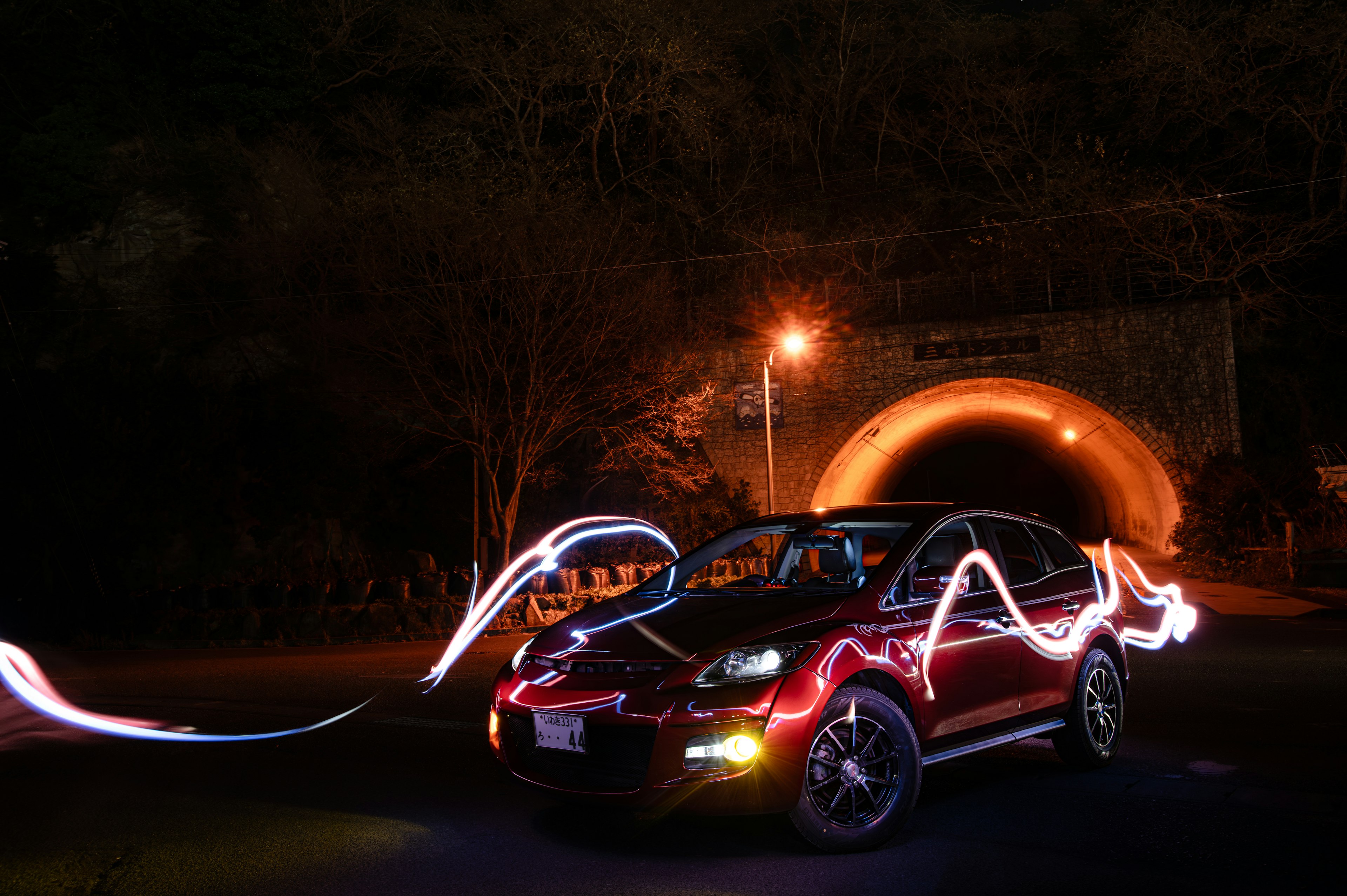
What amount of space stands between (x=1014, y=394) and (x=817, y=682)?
26.6 m

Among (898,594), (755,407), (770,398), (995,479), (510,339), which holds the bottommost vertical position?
(898,594)

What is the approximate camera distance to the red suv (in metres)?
4.61

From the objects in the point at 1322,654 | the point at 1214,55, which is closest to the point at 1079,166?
the point at 1214,55

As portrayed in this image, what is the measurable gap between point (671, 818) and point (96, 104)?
37.2 meters

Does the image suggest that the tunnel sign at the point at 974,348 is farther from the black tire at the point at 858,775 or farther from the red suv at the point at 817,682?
the black tire at the point at 858,775

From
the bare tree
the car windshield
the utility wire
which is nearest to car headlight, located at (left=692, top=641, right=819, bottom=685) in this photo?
the car windshield

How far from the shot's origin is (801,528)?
6.37 metres

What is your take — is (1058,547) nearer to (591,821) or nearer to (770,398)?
(591,821)

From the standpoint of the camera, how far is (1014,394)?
2964cm

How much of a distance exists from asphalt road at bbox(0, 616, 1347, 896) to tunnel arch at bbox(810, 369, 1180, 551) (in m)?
19.7

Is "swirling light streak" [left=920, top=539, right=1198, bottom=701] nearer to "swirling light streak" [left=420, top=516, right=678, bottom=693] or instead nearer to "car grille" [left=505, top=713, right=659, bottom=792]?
"car grille" [left=505, top=713, right=659, bottom=792]

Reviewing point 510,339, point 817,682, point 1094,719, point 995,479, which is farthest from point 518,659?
point 995,479

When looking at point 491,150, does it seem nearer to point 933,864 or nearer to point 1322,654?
point 1322,654

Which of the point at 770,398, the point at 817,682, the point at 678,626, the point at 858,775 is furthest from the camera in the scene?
the point at 770,398
